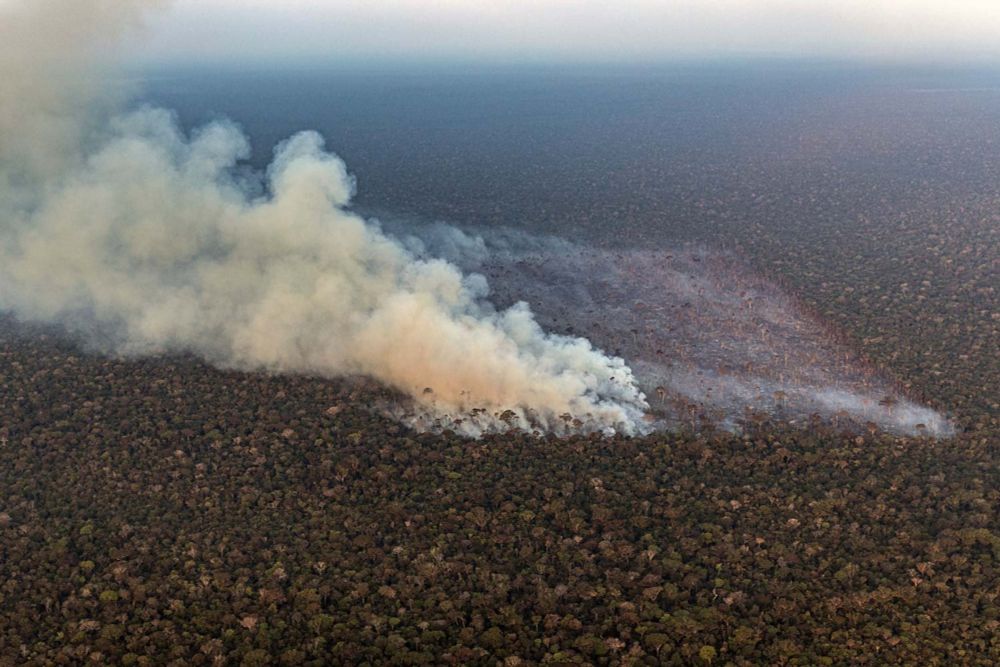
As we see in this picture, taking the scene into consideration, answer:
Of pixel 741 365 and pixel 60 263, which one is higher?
pixel 60 263

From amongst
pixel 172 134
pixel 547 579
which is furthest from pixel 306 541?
pixel 172 134

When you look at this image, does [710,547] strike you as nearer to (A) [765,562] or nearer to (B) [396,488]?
(A) [765,562]

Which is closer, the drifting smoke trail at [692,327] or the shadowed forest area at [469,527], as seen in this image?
the shadowed forest area at [469,527]

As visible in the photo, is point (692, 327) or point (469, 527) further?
point (692, 327)

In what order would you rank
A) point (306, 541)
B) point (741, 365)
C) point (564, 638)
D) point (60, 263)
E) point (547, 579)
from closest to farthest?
1. point (564, 638)
2. point (547, 579)
3. point (306, 541)
4. point (741, 365)
5. point (60, 263)

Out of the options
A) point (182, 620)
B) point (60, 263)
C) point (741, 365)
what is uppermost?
point (60, 263)

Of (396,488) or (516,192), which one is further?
(516,192)

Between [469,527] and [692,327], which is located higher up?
[692,327]

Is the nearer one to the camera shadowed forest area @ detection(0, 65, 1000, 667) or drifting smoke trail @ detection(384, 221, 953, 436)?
shadowed forest area @ detection(0, 65, 1000, 667)

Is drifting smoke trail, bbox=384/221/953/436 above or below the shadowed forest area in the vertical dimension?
above

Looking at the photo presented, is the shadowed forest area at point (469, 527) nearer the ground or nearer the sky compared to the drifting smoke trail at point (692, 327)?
nearer the ground

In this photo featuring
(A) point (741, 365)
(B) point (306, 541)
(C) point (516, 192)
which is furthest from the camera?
(C) point (516, 192)
